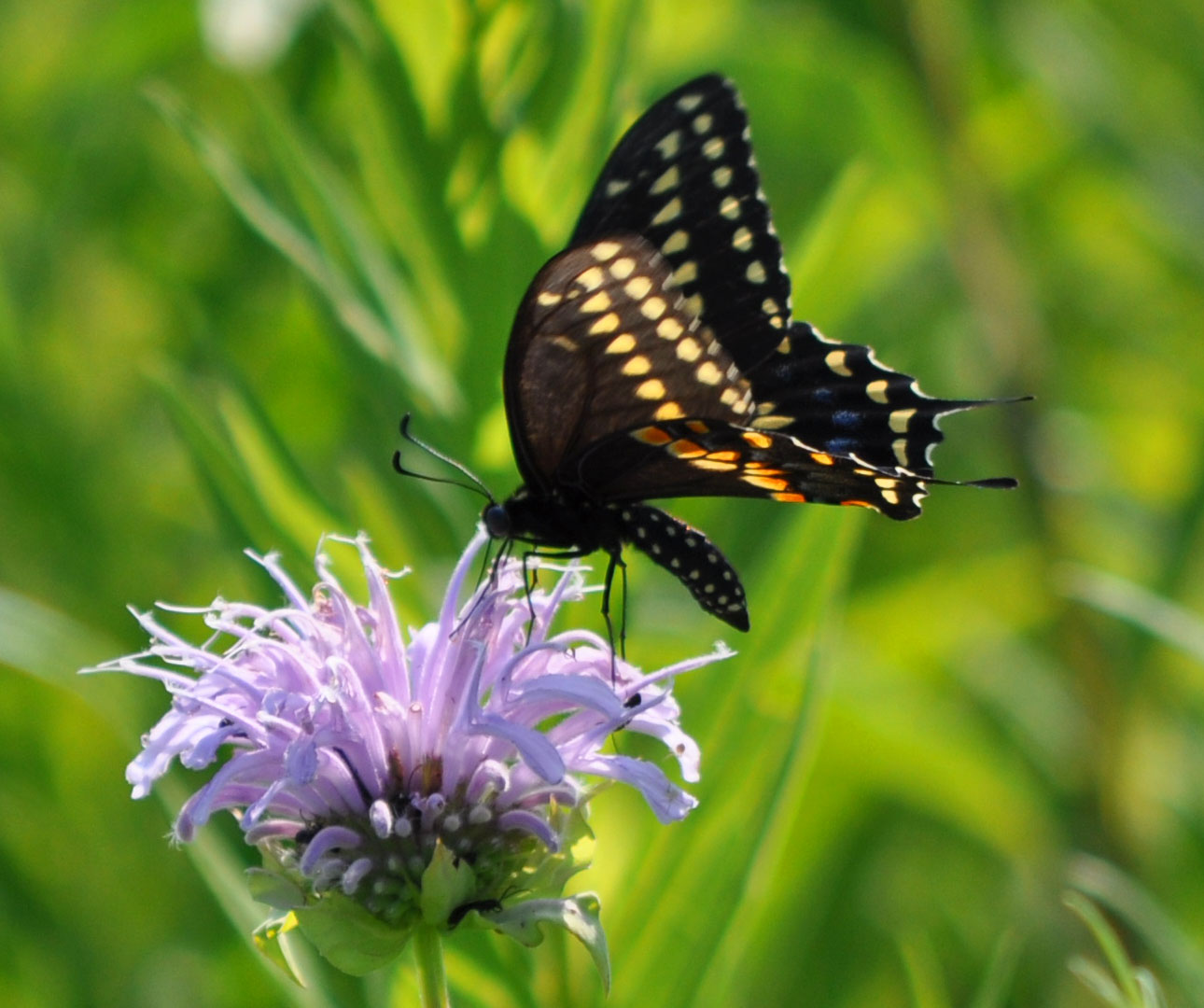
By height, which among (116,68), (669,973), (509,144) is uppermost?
(116,68)

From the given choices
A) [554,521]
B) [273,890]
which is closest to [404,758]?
[273,890]

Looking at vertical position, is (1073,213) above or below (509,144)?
below

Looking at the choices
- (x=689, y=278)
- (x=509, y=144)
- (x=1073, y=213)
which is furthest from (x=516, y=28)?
(x=1073, y=213)

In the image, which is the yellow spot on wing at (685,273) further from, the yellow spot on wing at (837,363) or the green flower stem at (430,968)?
the green flower stem at (430,968)

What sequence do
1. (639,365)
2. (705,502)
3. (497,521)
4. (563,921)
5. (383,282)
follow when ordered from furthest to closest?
(705,502)
(383,282)
(639,365)
(497,521)
(563,921)

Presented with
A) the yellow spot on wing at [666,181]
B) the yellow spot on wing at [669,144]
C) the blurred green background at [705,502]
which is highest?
the yellow spot on wing at [669,144]

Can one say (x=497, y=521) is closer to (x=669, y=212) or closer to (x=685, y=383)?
(x=685, y=383)

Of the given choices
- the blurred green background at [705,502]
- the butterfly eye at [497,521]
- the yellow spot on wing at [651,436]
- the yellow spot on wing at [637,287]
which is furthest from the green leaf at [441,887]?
the yellow spot on wing at [637,287]

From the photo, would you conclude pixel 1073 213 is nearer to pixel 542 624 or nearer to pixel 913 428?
pixel 913 428
